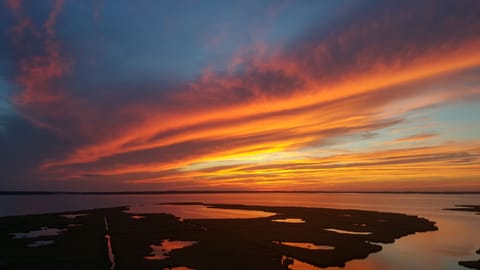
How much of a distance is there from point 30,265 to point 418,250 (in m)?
33.0

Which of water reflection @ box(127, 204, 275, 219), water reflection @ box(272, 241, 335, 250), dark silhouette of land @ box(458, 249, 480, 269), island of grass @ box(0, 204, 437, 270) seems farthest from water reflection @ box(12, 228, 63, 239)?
dark silhouette of land @ box(458, 249, 480, 269)

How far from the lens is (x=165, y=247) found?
122 ft

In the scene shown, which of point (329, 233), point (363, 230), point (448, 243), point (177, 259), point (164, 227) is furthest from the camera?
point (164, 227)

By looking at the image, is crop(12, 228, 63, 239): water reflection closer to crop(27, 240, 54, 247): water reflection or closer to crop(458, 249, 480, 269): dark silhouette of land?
crop(27, 240, 54, 247): water reflection

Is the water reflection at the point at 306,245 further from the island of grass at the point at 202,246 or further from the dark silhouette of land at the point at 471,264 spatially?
the dark silhouette of land at the point at 471,264

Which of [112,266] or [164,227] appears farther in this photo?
[164,227]

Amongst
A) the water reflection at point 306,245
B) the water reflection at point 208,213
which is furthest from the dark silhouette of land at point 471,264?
the water reflection at point 208,213

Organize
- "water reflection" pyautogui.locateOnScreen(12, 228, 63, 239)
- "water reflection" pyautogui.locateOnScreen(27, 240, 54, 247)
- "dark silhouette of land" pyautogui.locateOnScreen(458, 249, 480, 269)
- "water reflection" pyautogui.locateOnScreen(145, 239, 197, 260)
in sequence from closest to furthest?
"dark silhouette of land" pyautogui.locateOnScreen(458, 249, 480, 269), "water reflection" pyautogui.locateOnScreen(145, 239, 197, 260), "water reflection" pyautogui.locateOnScreen(27, 240, 54, 247), "water reflection" pyautogui.locateOnScreen(12, 228, 63, 239)

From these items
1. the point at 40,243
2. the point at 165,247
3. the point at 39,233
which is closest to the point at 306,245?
the point at 165,247

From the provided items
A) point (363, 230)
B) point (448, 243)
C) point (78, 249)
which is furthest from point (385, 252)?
point (78, 249)

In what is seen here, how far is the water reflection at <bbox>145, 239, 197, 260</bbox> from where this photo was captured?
32.3 meters

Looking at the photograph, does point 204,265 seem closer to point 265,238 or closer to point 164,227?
point 265,238

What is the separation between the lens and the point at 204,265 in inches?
1139

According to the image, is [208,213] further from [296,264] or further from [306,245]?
[296,264]
